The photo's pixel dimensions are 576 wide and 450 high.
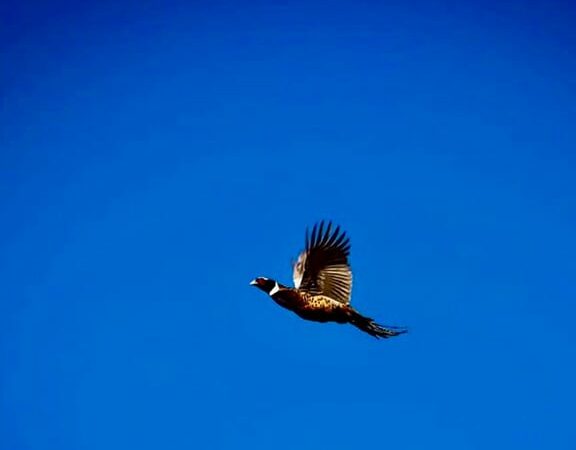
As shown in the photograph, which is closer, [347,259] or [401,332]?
[401,332]

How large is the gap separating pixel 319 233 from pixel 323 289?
1.22 m

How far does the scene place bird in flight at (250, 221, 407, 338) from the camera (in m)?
13.2

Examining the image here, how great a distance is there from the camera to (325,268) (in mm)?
13797

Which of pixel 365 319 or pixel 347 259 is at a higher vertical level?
pixel 347 259

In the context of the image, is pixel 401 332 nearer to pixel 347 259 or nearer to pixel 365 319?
pixel 365 319

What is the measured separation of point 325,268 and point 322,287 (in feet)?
1.36

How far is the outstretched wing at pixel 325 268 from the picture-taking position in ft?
44.7

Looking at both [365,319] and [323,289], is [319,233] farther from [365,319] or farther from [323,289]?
[365,319]

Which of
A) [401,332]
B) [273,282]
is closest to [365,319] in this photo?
[401,332]

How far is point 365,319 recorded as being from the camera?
1322cm

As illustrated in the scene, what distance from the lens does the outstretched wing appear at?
1362 cm

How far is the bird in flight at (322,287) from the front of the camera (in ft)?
43.3

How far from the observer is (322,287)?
45.2 ft

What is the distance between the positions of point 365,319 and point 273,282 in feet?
6.76
